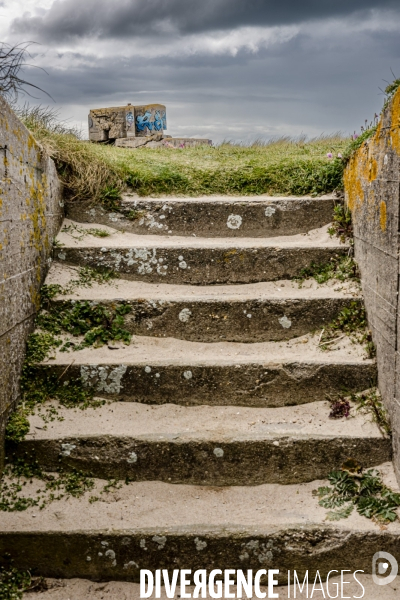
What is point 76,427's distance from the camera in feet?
10.9

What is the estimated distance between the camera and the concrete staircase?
9.30 feet

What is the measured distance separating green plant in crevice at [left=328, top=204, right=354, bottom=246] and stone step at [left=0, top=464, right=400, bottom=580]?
2.22 m

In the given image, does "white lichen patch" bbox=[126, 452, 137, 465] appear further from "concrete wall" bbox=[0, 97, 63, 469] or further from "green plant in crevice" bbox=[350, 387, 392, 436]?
"green plant in crevice" bbox=[350, 387, 392, 436]

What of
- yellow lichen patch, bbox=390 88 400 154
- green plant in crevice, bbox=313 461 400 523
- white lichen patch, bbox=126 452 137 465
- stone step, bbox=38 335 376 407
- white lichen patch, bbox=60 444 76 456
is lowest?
green plant in crevice, bbox=313 461 400 523

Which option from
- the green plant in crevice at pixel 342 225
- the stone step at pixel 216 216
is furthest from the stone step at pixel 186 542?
the stone step at pixel 216 216

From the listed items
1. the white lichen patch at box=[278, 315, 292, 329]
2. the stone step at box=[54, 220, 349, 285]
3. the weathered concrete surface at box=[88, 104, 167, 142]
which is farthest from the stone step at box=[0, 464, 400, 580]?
the weathered concrete surface at box=[88, 104, 167, 142]

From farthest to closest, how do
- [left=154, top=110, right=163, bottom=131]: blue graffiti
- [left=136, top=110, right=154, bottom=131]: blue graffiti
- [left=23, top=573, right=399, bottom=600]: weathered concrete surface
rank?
[left=154, top=110, right=163, bottom=131]: blue graffiti < [left=136, top=110, right=154, bottom=131]: blue graffiti < [left=23, top=573, right=399, bottom=600]: weathered concrete surface

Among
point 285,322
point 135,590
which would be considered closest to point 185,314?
point 285,322

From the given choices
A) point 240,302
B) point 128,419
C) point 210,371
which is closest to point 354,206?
point 240,302

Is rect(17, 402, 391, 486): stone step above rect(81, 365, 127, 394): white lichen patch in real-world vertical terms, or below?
below

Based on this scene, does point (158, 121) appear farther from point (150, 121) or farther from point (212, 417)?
point (212, 417)

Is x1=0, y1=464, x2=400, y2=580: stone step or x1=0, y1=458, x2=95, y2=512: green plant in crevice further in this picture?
x1=0, y1=458, x2=95, y2=512: green plant in crevice

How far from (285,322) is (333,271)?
65 centimetres

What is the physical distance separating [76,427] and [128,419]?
12.8 inches
